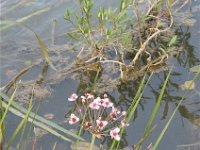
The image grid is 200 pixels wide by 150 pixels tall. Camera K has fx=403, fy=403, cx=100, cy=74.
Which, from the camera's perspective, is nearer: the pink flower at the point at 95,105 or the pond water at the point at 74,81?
the pink flower at the point at 95,105

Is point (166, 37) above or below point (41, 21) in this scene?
below

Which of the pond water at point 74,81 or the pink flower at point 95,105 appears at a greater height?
the pink flower at point 95,105

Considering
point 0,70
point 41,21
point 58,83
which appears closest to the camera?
point 58,83

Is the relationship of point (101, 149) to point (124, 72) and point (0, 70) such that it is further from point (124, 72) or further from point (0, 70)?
point (0, 70)

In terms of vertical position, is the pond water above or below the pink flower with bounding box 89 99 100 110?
below

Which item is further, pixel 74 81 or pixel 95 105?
pixel 74 81

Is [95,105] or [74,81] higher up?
[95,105]

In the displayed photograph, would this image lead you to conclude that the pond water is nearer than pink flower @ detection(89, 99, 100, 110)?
No

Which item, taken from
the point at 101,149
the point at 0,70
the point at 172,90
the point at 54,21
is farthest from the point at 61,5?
the point at 101,149
